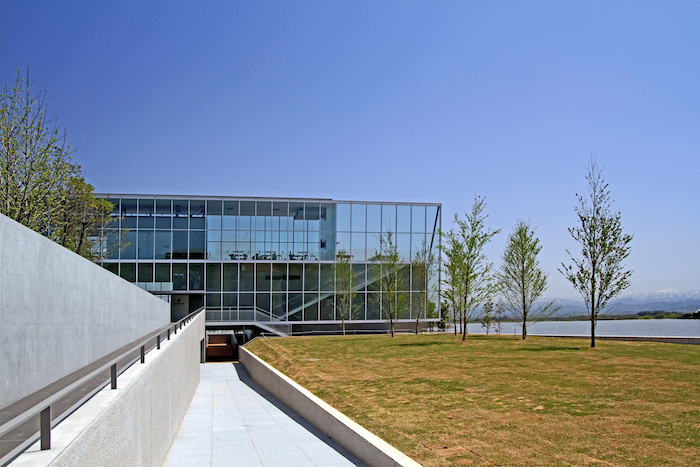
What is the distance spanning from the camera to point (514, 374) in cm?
1476

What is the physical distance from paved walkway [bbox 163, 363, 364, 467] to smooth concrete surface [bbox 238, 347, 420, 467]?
0.60ft

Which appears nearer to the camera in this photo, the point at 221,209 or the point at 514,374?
the point at 514,374

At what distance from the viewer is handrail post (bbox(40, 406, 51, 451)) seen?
3.61 meters

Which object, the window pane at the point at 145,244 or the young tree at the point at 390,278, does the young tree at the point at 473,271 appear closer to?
the young tree at the point at 390,278

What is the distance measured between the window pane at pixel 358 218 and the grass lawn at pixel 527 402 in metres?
23.1

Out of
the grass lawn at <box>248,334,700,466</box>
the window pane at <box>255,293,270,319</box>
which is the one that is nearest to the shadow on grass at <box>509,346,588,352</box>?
the grass lawn at <box>248,334,700,466</box>

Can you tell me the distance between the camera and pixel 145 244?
4116 centimetres

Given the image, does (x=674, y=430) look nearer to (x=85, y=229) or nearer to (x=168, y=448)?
(x=168, y=448)

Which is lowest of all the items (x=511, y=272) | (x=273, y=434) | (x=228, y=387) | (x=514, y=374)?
(x=228, y=387)

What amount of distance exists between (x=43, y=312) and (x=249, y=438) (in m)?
6.15

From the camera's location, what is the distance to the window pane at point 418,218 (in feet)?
146

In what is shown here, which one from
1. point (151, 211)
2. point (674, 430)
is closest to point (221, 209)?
point (151, 211)

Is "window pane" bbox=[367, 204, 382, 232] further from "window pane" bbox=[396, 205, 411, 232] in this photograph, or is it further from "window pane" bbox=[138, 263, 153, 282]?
"window pane" bbox=[138, 263, 153, 282]

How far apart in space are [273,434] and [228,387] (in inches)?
490
